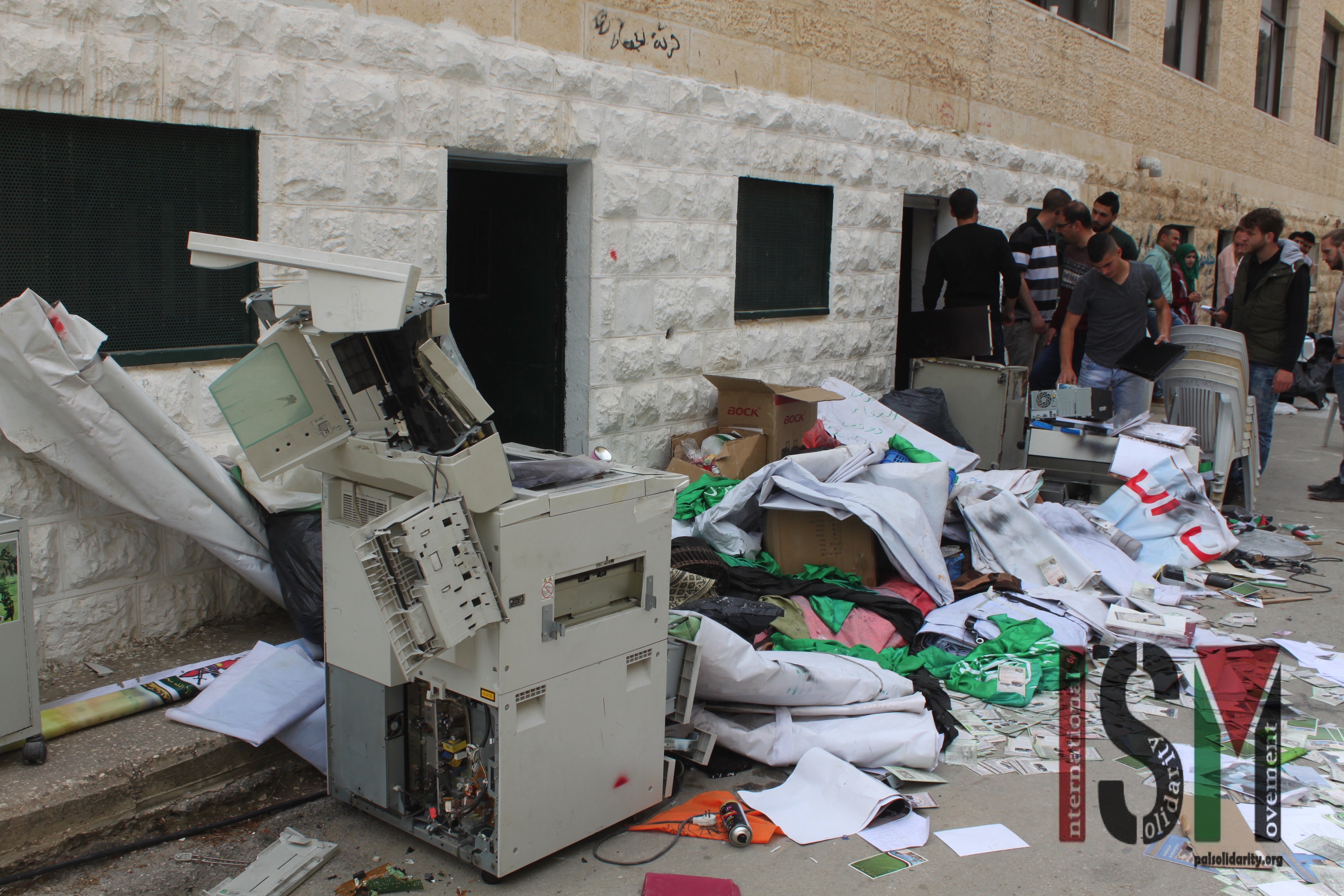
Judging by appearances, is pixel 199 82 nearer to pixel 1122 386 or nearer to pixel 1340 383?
pixel 1122 386

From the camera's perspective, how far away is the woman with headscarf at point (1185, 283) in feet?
41.7

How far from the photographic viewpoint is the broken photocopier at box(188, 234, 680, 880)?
119 inches

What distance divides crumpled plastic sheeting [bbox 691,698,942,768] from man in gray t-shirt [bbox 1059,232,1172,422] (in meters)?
5.16

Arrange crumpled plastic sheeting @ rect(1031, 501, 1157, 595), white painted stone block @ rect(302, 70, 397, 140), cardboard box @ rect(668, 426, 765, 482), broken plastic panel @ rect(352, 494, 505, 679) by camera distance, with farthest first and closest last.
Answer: cardboard box @ rect(668, 426, 765, 482) < crumpled plastic sheeting @ rect(1031, 501, 1157, 595) < white painted stone block @ rect(302, 70, 397, 140) < broken plastic panel @ rect(352, 494, 505, 679)

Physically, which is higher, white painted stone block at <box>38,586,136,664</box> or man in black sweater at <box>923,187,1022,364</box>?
man in black sweater at <box>923,187,1022,364</box>

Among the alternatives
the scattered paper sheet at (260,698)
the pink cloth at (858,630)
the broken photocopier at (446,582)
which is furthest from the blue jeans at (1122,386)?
the scattered paper sheet at (260,698)

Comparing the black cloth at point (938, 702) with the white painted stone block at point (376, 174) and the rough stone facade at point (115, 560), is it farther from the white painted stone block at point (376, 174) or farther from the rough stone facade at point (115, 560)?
the white painted stone block at point (376, 174)

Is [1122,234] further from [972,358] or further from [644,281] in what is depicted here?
[644,281]

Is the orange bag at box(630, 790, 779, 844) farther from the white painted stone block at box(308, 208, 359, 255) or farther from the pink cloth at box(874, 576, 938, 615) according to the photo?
the white painted stone block at box(308, 208, 359, 255)

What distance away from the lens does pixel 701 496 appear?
21.3 ft

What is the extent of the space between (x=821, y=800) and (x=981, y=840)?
1.82 feet

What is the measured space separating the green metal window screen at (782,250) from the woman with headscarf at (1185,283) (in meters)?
5.74

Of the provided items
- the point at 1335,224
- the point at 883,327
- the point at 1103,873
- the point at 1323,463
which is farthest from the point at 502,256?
the point at 1335,224

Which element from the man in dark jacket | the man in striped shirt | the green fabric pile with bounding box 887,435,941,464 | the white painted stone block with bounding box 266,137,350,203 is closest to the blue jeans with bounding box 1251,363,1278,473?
the man in dark jacket
